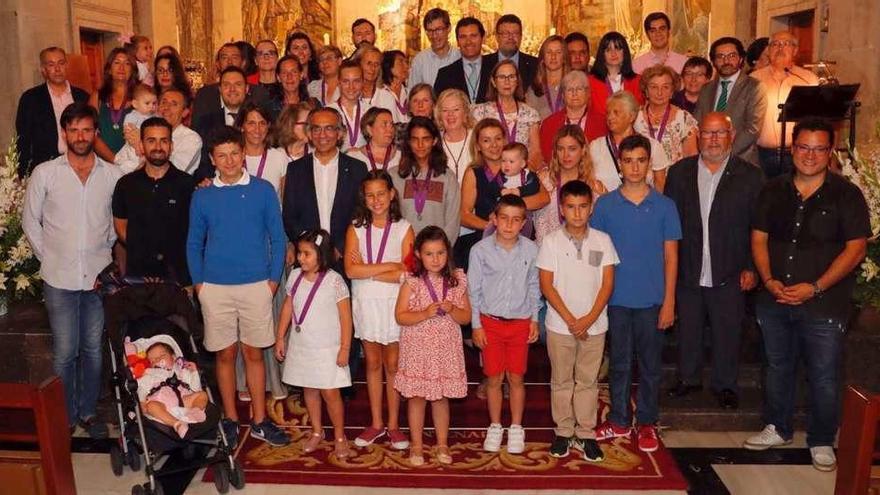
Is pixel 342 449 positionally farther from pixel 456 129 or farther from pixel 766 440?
pixel 766 440

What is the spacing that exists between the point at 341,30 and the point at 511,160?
1441 cm

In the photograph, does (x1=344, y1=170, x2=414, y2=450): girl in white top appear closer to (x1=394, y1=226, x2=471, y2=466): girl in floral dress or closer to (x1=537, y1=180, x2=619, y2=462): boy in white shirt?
(x1=394, y1=226, x2=471, y2=466): girl in floral dress

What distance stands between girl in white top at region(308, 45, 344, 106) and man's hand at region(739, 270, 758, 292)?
367 cm

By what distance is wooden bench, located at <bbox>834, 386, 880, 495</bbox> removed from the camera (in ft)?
11.2

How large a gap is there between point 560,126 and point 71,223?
11.4 feet

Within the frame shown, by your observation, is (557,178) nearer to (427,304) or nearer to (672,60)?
(427,304)

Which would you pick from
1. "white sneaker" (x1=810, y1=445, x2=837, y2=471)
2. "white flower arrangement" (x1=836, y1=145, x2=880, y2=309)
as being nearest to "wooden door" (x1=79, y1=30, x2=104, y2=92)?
"white flower arrangement" (x1=836, y1=145, x2=880, y2=309)

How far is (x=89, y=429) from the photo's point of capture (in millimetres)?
5961

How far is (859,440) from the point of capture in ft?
11.3

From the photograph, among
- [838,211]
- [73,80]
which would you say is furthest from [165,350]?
[73,80]

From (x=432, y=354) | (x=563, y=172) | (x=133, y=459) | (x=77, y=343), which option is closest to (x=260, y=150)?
(x=77, y=343)

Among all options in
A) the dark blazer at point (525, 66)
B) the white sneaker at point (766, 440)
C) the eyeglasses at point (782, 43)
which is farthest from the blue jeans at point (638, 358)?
the eyeglasses at point (782, 43)

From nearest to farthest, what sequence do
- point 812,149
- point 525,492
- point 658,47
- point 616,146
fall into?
point 525,492
point 812,149
point 616,146
point 658,47

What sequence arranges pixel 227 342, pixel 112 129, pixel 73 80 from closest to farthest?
pixel 227 342, pixel 112 129, pixel 73 80
